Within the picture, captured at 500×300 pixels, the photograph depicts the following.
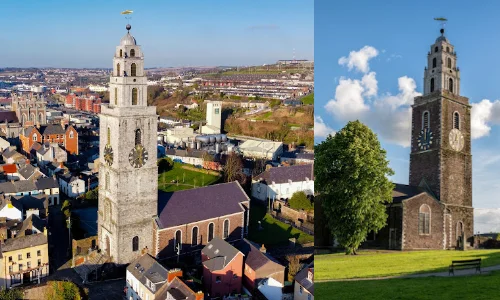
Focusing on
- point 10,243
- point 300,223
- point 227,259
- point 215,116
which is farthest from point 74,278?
point 215,116

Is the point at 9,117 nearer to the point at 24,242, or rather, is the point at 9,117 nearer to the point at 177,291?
the point at 24,242

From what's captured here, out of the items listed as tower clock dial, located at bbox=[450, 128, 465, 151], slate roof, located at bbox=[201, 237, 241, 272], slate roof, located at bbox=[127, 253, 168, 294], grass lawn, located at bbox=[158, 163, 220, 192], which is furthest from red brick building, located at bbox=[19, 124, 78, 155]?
tower clock dial, located at bbox=[450, 128, 465, 151]

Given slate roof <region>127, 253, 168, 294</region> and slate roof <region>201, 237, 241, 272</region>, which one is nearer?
slate roof <region>127, 253, 168, 294</region>

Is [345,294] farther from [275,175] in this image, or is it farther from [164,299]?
[275,175]

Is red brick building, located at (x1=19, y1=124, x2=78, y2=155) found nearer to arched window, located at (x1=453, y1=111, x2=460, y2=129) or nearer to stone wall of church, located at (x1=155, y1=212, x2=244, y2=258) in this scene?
stone wall of church, located at (x1=155, y1=212, x2=244, y2=258)

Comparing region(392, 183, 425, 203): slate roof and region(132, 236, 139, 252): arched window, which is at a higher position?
region(392, 183, 425, 203): slate roof

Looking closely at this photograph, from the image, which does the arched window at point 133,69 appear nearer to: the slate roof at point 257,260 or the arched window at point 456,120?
the slate roof at point 257,260
